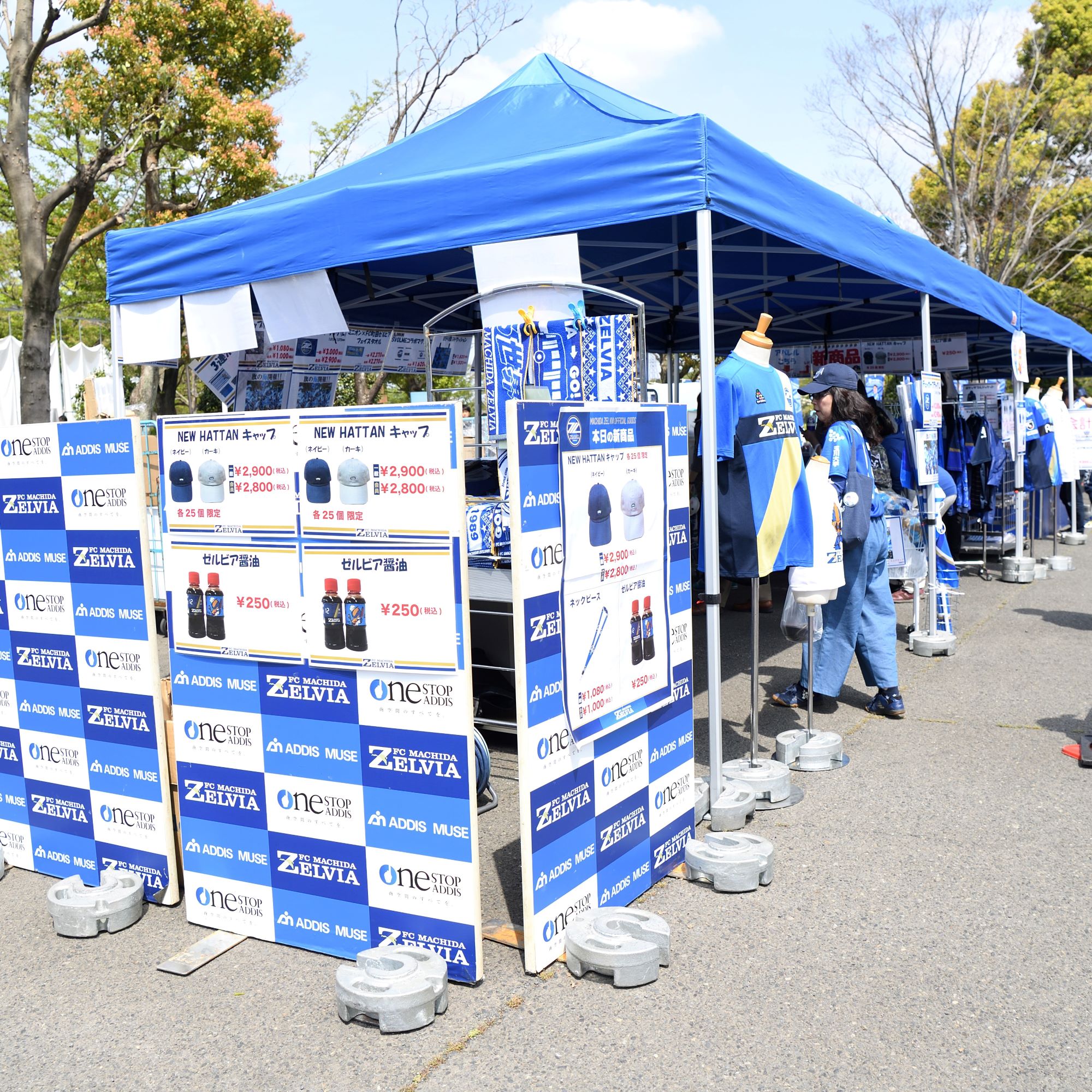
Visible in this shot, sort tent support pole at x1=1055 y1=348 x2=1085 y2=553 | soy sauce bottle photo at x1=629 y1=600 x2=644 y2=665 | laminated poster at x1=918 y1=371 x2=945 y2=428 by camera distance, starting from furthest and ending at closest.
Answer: tent support pole at x1=1055 y1=348 x2=1085 y2=553, laminated poster at x1=918 y1=371 x2=945 y2=428, soy sauce bottle photo at x1=629 y1=600 x2=644 y2=665

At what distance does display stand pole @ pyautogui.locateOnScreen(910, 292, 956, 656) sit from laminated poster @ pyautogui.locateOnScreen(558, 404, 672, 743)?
389cm

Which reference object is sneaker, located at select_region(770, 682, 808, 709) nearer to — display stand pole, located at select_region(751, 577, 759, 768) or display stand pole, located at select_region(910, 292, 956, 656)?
display stand pole, located at select_region(751, 577, 759, 768)

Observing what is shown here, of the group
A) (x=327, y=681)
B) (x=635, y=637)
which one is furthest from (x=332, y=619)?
(x=635, y=637)

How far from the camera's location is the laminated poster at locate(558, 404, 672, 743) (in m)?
3.07

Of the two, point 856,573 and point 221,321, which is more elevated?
point 221,321

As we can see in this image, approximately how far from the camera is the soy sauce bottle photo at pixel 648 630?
3441mm

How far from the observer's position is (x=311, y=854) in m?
3.17

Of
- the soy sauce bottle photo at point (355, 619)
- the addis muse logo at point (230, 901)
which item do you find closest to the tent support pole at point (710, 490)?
the soy sauce bottle photo at point (355, 619)

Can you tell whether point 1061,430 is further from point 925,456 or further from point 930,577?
point 925,456

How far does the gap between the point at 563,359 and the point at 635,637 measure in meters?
1.59

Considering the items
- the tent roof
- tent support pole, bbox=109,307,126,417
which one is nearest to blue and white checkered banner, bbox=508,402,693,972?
the tent roof

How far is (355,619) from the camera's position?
3021mm

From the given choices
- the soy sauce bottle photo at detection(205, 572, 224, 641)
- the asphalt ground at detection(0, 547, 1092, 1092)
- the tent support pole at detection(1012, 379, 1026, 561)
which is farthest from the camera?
the tent support pole at detection(1012, 379, 1026, 561)

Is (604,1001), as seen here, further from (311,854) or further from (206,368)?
(206,368)
